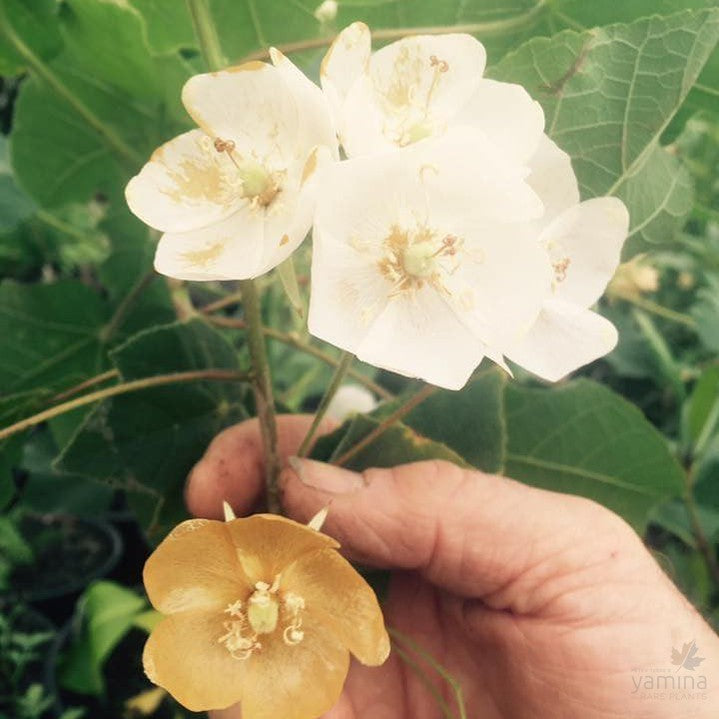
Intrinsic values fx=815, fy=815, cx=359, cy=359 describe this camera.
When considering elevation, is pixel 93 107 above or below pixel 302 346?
above

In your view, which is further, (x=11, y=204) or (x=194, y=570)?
(x=11, y=204)

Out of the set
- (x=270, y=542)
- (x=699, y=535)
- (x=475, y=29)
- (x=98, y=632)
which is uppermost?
(x=475, y=29)

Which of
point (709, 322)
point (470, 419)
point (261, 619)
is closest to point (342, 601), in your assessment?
point (261, 619)

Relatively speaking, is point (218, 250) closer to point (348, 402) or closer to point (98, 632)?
point (348, 402)

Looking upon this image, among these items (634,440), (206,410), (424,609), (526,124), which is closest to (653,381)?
(634,440)

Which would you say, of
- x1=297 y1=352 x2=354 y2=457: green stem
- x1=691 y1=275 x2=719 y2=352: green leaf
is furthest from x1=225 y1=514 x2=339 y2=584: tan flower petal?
x1=691 y1=275 x2=719 y2=352: green leaf
